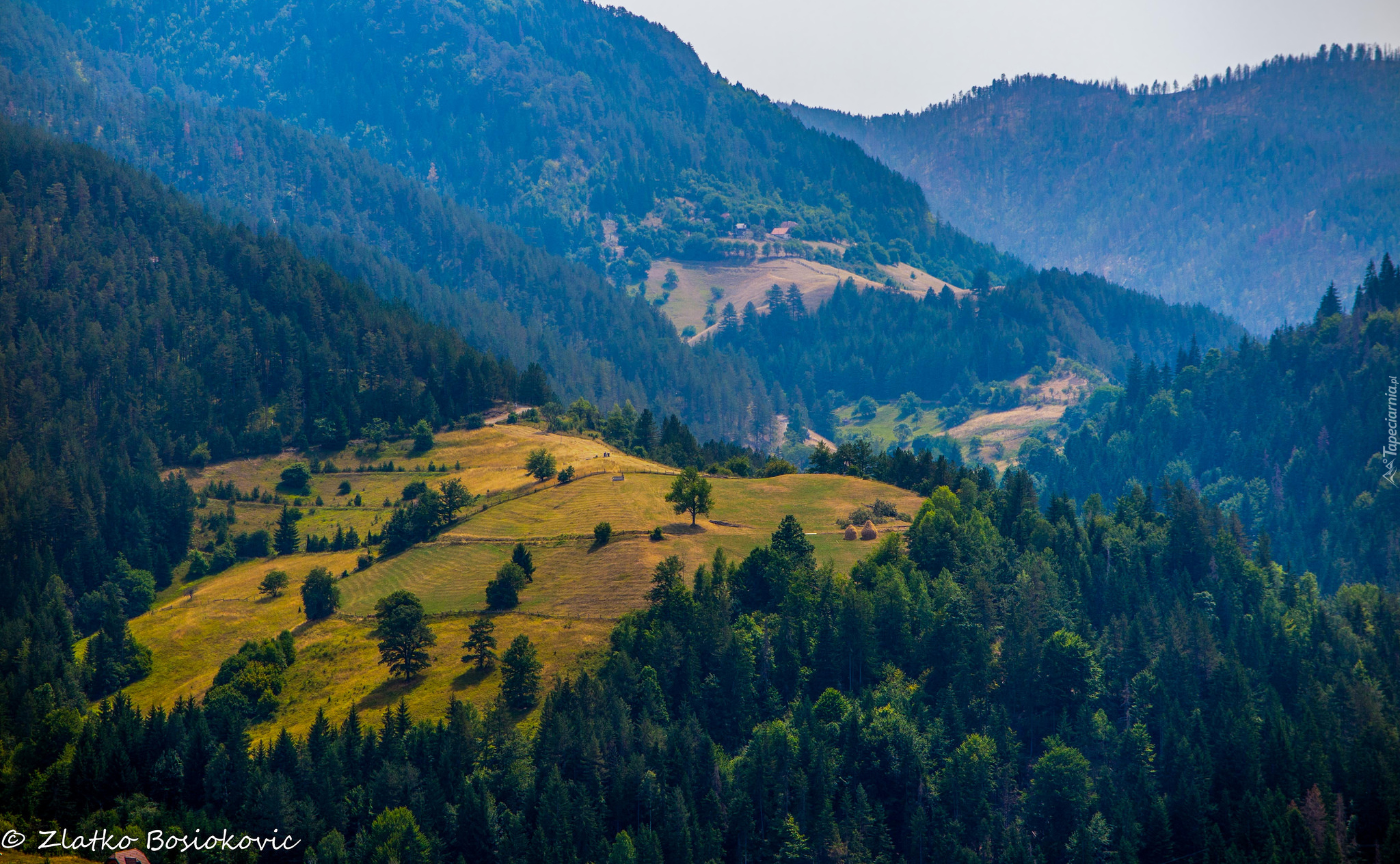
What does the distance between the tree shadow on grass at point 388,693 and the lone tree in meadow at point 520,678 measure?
1209cm

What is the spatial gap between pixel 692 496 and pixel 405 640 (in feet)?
160

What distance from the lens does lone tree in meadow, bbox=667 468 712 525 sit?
181m

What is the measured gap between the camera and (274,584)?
175875 mm

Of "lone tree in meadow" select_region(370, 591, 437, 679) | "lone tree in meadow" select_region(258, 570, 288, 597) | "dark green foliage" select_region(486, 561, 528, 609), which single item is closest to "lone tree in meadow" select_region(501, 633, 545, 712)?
"lone tree in meadow" select_region(370, 591, 437, 679)

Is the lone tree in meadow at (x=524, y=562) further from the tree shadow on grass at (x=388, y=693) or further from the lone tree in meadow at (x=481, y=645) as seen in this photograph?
the tree shadow on grass at (x=388, y=693)

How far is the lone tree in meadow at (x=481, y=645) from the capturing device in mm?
147625

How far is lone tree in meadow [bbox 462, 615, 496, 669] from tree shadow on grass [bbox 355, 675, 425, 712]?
618cm

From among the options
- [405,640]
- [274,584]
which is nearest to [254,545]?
[274,584]

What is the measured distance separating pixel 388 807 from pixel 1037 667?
75.5 metres

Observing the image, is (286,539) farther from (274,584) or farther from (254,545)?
(274,584)

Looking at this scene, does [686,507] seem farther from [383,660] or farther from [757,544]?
[383,660]

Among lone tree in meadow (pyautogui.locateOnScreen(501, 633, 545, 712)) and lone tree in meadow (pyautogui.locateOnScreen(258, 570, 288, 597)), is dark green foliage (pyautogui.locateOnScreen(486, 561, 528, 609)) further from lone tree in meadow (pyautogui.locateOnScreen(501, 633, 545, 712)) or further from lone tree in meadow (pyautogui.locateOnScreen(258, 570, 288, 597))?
lone tree in meadow (pyautogui.locateOnScreen(258, 570, 288, 597))

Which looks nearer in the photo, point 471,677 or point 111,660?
point 471,677

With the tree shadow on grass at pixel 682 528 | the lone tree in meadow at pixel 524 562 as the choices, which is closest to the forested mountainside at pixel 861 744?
the tree shadow on grass at pixel 682 528
